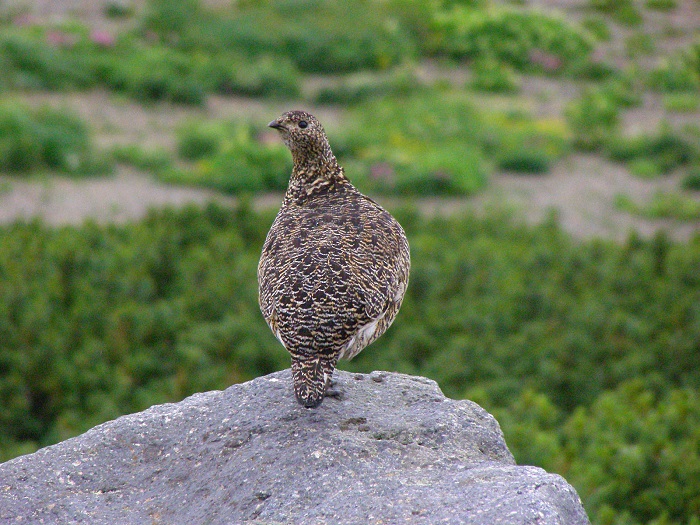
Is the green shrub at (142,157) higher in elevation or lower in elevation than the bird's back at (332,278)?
lower

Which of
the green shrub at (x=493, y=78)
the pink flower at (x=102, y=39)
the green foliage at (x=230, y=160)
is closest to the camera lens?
the green foliage at (x=230, y=160)

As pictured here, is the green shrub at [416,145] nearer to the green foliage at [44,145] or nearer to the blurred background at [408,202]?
the blurred background at [408,202]

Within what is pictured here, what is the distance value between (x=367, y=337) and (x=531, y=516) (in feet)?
5.18

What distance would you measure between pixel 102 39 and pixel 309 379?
21.9 meters

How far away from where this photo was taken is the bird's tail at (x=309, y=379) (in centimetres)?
538

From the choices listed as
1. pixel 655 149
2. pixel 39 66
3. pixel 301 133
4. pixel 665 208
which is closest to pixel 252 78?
pixel 39 66

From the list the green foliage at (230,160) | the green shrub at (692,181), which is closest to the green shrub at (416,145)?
the green foliage at (230,160)

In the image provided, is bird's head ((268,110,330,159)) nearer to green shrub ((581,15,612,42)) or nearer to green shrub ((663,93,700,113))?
green shrub ((663,93,700,113))

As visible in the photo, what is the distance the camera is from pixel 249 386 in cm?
616

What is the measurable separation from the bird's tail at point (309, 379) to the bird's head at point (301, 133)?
2.11 metres

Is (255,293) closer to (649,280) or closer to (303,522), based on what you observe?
(649,280)

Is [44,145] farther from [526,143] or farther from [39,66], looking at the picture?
[526,143]

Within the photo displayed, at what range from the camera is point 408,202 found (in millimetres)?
17078

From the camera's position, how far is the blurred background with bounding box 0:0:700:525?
10.5m
